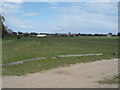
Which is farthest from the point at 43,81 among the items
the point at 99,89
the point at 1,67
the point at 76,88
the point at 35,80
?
the point at 1,67

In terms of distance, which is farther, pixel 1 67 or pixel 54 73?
pixel 1 67

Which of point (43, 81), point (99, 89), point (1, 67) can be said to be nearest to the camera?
point (99, 89)

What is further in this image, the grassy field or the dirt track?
the grassy field

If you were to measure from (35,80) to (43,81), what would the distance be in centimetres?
37

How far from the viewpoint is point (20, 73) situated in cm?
1136

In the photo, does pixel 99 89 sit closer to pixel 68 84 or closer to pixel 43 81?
pixel 68 84

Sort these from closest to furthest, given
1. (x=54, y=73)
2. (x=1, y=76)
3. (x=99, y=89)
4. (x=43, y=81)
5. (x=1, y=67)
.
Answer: (x=99, y=89) < (x=43, y=81) < (x=1, y=76) < (x=54, y=73) < (x=1, y=67)

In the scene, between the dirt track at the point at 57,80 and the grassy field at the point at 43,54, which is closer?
the dirt track at the point at 57,80

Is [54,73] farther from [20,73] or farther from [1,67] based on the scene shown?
[1,67]

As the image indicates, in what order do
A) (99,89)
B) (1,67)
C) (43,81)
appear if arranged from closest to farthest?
1. (99,89)
2. (43,81)
3. (1,67)

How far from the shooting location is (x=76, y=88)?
8.45 meters

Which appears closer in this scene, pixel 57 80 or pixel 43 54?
pixel 57 80

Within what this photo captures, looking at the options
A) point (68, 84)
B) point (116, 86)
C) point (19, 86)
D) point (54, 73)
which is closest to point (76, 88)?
point (68, 84)

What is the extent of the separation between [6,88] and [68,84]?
2189 mm
